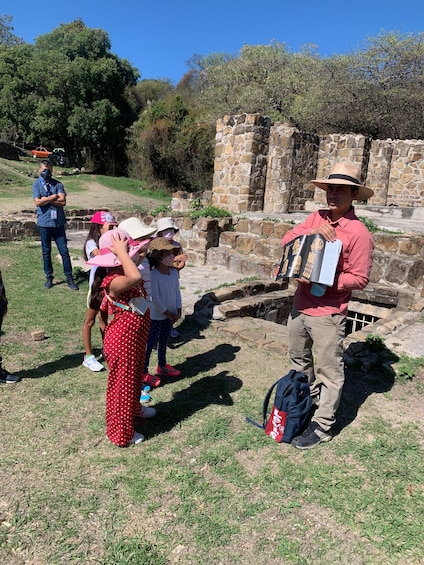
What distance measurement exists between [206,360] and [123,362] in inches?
73.1

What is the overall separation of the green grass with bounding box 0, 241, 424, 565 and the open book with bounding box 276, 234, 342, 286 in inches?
47.8

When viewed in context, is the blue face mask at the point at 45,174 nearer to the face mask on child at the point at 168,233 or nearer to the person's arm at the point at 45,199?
the person's arm at the point at 45,199

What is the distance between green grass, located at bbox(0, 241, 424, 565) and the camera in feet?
7.85

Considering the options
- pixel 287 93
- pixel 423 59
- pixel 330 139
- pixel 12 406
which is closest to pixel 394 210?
pixel 330 139

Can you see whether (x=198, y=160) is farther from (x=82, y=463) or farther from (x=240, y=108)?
(x=82, y=463)

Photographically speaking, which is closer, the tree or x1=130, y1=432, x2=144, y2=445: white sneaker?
x1=130, y1=432, x2=144, y2=445: white sneaker

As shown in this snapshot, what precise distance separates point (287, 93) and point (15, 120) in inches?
714

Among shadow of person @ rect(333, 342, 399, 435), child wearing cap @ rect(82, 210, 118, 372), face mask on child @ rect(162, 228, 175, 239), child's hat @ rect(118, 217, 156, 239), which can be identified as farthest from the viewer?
face mask on child @ rect(162, 228, 175, 239)

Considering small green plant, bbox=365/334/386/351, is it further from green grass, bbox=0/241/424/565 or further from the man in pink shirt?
the man in pink shirt

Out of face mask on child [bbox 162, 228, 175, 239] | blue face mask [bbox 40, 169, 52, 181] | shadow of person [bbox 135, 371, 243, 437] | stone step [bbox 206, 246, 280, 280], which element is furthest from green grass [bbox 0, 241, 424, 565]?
stone step [bbox 206, 246, 280, 280]

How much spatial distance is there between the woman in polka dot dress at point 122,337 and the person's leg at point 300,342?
3.49ft

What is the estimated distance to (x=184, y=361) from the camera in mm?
4801

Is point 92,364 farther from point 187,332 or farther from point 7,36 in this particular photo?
point 7,36

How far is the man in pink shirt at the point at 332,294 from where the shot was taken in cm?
308
